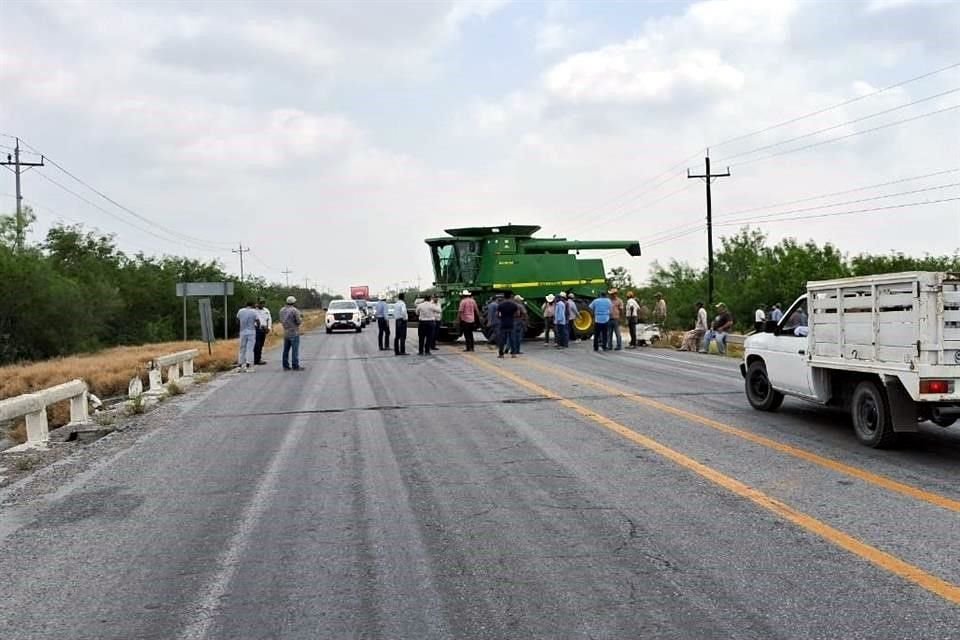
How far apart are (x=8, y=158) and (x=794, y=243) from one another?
50.2 m

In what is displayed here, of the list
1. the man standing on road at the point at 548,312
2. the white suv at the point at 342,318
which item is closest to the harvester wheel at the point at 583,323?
the man standing on road at the point at 548,312

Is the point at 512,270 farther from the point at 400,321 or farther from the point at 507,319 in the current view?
the point at 507,319

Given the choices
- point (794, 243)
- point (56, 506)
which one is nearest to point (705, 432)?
point (56, 506)

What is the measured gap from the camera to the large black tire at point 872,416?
8547 millimetres

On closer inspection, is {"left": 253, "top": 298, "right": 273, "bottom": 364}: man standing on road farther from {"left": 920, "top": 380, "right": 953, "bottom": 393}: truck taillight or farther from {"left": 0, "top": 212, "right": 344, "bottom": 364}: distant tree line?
{"left": 0, "top": 212, "right": 344, "bottom": 364}: distant tree line

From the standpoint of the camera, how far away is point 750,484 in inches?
283

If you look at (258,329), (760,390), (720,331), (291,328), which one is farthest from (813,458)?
(258,329)

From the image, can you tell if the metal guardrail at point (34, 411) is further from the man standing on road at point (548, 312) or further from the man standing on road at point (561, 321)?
the man standing on road at point (548, 312)

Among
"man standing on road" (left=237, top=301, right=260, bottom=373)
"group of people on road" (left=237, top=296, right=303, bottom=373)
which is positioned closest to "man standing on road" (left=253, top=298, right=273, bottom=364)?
"group of people on road" (left=237, top=296, right=303, bottom=373)

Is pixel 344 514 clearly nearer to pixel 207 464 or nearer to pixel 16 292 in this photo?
pixel 207 464

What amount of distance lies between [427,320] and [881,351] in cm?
1637

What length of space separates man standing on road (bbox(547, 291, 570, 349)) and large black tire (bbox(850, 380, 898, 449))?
1701cm

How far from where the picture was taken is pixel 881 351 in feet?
28.4

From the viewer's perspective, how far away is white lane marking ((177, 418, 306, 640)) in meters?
4.43
